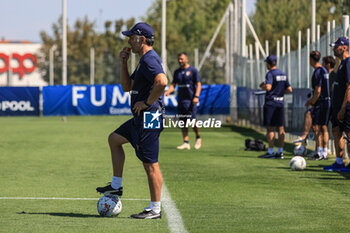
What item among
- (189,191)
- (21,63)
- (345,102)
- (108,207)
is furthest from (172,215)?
(21,63)

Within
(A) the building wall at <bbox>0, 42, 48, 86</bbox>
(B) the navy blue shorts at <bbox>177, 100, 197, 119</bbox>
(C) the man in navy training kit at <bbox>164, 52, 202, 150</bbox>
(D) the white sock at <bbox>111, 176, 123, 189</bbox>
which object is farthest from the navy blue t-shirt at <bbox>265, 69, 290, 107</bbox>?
(A) the building wall at <bbox>0, 42, 48, 86</bbox>

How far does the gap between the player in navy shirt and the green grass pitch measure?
0.57 meters

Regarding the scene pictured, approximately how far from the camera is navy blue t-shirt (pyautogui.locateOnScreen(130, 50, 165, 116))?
805 cm

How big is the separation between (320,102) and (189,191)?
19.1 feet

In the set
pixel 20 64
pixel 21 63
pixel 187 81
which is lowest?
pixel 187 81

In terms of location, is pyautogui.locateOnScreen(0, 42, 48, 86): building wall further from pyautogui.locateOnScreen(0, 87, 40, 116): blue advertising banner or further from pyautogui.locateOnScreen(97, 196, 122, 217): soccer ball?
pyautogui.locateOnScreen(97, 196, 122, 217): soccer ball

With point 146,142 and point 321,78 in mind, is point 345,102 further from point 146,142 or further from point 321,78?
point 146,142

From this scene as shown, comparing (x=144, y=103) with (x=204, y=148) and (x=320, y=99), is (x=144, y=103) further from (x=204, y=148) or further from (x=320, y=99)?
(x=204, y=148)

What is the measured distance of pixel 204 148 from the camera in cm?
1877

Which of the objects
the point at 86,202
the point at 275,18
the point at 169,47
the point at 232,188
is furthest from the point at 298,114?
the point at 169,47

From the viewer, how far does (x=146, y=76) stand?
8.09 metres

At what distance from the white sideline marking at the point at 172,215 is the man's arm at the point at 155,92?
124 cm

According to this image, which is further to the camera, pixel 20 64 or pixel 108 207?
pixel 20 64

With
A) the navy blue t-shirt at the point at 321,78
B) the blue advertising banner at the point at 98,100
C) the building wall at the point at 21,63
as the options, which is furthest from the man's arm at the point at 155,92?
the building wall at the point at 21,63
